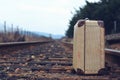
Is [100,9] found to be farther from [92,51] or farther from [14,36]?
[92,51]

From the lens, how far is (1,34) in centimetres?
2967

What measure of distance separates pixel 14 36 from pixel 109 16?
9.05m

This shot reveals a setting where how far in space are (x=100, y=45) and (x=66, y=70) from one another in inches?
32.0

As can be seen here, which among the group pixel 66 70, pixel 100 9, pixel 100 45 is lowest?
pixel 66 70

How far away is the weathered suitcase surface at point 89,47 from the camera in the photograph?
635 centimetres

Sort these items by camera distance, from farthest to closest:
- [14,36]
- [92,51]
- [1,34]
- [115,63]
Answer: [14,36], [1,34], [115,63], [92,51]

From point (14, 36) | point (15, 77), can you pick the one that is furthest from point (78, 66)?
point (14, 36)

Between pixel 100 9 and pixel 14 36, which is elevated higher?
pixel 100 9

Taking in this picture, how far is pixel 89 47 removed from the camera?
6438 mm

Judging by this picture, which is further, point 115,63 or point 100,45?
point 115,63

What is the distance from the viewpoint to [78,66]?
640 cm

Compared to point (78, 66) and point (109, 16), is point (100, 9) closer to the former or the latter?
point (109, 16)

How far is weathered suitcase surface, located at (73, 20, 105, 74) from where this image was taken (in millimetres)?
6348

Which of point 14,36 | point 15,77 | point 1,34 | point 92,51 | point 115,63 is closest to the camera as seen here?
point 15,77
